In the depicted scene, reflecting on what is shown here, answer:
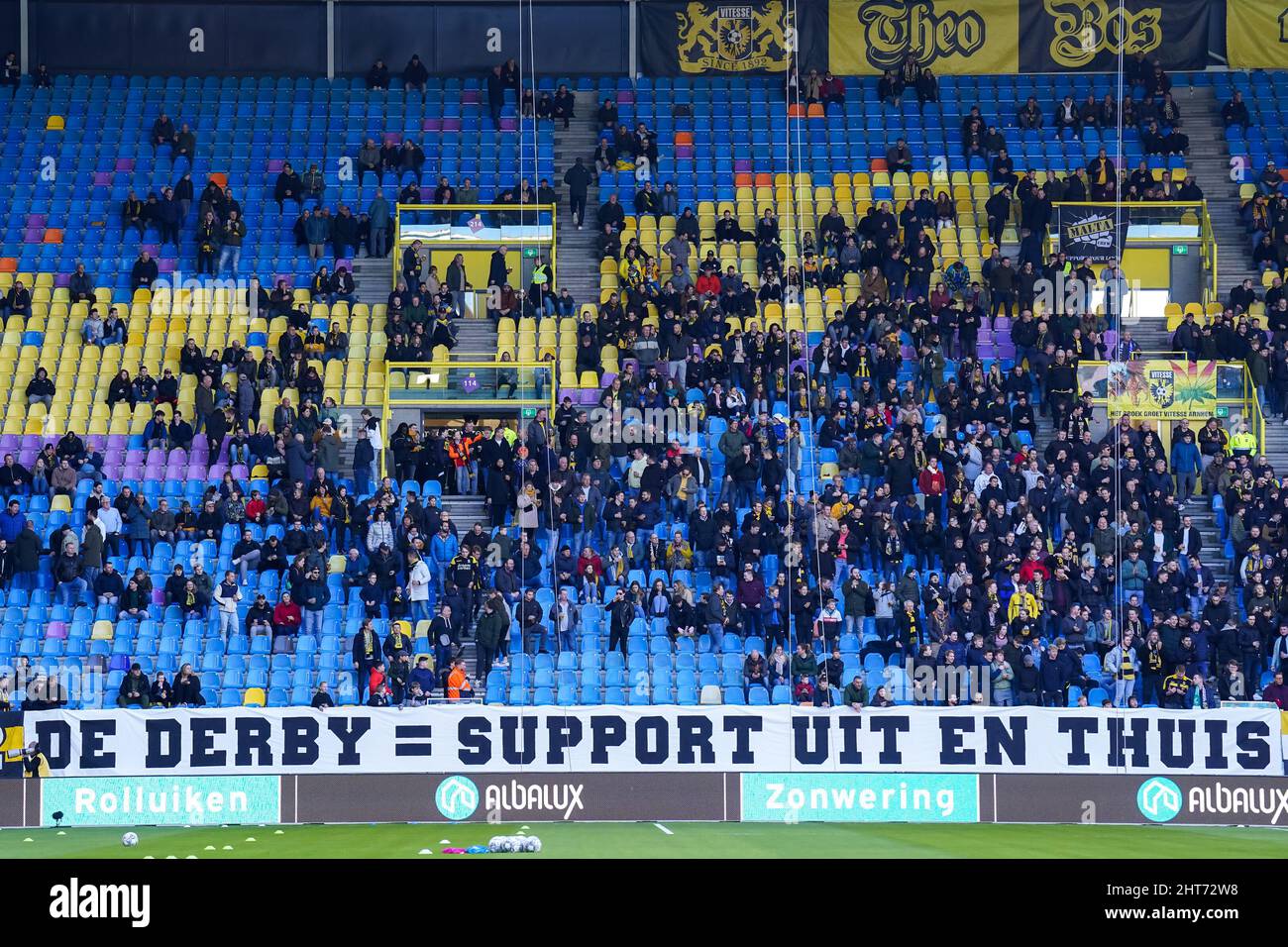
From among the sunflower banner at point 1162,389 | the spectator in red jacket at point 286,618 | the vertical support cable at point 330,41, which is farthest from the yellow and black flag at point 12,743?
the vertical support cable at point 330,41

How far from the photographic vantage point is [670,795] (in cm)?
2750

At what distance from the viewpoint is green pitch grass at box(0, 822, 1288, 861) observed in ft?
74.0

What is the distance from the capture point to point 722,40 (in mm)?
46125

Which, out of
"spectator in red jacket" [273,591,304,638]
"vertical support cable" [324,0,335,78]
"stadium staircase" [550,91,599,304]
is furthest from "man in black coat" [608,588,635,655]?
"vertical support cable" [324,0,335,78]

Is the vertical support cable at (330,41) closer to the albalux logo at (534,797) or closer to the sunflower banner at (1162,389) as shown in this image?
the sunflower banner at (1162,389)

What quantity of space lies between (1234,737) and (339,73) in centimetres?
2760

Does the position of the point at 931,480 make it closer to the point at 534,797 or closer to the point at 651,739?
the point at 651,739

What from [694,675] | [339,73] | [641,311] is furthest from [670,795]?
[339,73]

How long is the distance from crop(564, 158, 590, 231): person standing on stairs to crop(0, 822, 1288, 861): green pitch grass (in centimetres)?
1706

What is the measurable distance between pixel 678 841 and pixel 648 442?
11634mm

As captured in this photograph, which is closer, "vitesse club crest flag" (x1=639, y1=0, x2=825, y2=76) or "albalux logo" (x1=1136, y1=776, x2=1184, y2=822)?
"albalux logo" (x1=1136, y1=776, x2=1184, y2=822)

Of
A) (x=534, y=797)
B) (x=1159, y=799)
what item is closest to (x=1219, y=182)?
(x=1159, y=799)

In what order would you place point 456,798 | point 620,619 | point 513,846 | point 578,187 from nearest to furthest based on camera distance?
point 513,846 < point 456,798 < point 620,619 < point 578,187

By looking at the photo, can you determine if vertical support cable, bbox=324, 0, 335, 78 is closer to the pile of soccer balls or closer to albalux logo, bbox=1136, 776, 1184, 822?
albalux logo, bbox=1136, 776, 1184, 822
